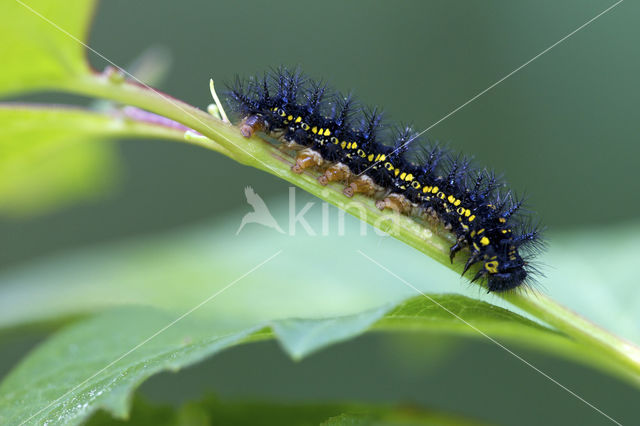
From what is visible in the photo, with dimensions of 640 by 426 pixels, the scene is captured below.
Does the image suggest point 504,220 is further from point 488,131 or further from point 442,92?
point 442,92

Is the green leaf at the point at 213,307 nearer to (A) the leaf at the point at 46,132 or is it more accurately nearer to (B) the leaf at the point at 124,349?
(B) the leaf at the point at 124,349

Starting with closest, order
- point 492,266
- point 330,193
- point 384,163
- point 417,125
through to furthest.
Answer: point 330,193, point 492,266, point 384,163, point 417,125

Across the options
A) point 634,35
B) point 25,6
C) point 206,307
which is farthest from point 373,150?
point 634,35

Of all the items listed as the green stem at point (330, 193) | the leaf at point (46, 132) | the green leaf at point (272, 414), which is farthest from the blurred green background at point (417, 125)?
the green stem at point (330, 193)

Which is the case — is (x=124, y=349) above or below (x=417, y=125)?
below

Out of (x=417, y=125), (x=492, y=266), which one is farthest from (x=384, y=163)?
(x=417, y=125)

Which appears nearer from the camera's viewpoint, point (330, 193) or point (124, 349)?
point (330, 193)

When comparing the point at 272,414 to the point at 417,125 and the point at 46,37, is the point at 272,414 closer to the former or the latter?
the point at 46,37
